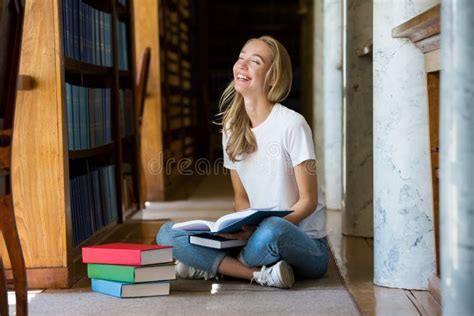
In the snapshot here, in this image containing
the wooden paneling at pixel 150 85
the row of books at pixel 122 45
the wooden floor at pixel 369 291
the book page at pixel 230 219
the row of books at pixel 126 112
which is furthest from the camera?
the wooden paneling at pixel 150 85

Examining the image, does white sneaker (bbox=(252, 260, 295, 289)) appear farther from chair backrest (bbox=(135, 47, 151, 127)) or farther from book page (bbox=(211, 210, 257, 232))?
chair backrest (bbox=(135, 47, 151, 127))

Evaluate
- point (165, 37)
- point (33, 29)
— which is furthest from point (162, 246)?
point (165, 37)

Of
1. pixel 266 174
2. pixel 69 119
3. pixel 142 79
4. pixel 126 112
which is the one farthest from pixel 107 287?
pixel 142 79

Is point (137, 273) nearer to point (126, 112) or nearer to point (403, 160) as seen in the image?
point (403, 160)

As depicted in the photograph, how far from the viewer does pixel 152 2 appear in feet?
20.6

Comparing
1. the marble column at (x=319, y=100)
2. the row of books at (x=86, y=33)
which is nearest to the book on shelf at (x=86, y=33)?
the row of books at (x=86, y=33)

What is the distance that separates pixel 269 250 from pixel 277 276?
0.10 m

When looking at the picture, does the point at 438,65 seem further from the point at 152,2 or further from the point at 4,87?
the point at 152,2

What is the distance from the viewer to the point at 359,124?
15.5ft

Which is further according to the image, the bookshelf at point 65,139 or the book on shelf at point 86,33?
the book on shelf at point 86,33

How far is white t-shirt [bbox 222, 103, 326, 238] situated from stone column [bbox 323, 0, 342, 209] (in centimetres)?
244

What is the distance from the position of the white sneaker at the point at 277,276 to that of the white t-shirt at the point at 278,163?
0.23m

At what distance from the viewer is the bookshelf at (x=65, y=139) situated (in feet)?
11.1

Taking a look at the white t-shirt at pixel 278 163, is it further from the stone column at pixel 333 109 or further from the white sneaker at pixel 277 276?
the stone column at pixel 333 109
